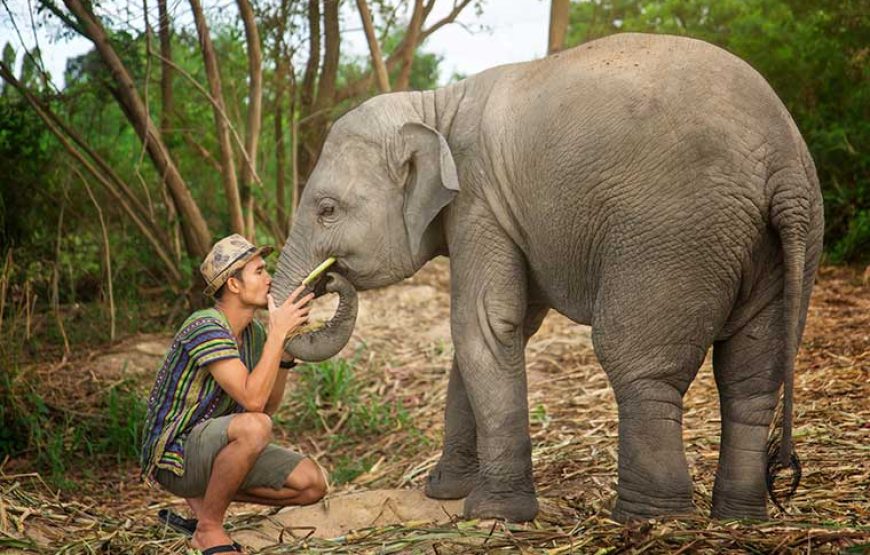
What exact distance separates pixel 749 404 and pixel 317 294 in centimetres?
189

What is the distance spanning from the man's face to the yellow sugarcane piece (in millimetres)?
249

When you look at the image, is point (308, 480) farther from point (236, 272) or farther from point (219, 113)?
point (219, 113)

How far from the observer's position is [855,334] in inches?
291

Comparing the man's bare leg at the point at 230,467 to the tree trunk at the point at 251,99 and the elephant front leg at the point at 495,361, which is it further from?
the tree trunk at the point at 251,99

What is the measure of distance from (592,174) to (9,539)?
2650mm

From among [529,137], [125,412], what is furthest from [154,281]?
[529,137]

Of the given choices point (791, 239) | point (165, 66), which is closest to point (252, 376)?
point (791, 239)

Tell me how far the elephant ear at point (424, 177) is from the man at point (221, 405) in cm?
57

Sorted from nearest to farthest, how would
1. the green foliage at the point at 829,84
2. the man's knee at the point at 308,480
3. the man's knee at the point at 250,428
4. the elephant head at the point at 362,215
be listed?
1. the man's knee at the point at 250,428
2. the man's knee at the point at 308,480
3. the elephant head at the point at 362,215
4. the green foliage at the point at 829,84

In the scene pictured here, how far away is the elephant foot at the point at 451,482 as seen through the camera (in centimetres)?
523

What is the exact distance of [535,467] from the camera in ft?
19.4

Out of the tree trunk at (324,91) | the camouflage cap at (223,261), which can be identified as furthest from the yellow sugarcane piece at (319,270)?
the tree trunk at (324,91)

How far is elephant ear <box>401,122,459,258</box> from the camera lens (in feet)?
15.0

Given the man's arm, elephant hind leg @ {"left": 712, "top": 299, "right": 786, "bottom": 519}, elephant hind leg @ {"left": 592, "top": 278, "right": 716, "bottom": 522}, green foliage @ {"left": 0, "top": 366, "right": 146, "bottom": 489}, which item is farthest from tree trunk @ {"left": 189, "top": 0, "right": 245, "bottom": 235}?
elephant hind leg @ {"left": 712, "top": 299, "right": 786, "bottom": 519}
